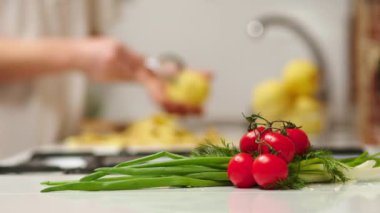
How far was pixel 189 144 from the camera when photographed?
248cm

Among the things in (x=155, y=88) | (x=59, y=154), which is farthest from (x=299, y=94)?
(x=59, y=154)

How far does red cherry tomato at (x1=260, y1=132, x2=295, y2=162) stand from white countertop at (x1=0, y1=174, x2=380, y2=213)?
5cm

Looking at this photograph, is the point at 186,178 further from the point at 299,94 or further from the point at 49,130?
the point at 299,94

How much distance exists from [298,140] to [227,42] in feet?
9.53

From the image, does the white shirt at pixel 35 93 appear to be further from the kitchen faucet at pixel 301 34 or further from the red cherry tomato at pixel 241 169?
the red cherry tomato at pixel 241 169

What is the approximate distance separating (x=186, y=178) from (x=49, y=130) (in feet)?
4.98

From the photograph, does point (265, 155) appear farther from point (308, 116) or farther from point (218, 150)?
point (308, 116)

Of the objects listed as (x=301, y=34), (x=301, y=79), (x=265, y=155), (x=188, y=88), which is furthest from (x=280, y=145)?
(x=301, y=34)

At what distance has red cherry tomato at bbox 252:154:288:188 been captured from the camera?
112 cm

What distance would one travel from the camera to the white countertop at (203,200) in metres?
1.03

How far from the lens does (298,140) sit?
1.20 m

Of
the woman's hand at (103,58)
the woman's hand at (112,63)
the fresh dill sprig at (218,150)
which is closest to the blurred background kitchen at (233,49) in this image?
the woman's hand at (112,63)

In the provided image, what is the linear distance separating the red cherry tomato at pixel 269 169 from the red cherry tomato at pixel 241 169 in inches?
0.6

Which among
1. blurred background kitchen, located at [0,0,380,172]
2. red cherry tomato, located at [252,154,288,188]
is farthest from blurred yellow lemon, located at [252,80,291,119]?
red cherry tomato, located at [252,154,288,188]
